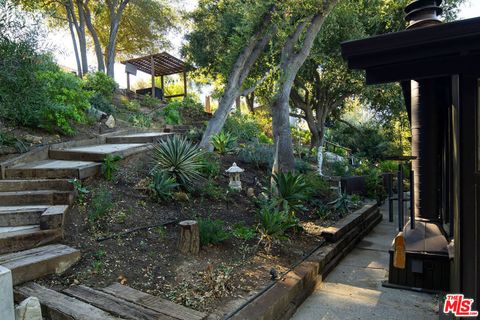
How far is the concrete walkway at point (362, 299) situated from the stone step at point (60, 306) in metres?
1.84

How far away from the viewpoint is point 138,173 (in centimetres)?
537

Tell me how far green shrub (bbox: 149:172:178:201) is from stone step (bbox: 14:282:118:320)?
7.01 feet

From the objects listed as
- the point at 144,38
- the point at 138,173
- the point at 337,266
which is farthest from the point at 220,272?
the point at 144,38

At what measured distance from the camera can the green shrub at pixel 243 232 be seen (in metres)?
4.39

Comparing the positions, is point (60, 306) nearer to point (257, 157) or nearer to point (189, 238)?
point (189, 238)

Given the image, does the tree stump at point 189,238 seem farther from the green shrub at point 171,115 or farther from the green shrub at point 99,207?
the green shrub at point 171,115

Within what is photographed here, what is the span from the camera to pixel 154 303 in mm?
2594

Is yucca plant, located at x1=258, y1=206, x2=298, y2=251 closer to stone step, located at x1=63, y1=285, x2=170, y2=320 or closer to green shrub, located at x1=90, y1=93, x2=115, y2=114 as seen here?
stone step, located at x1=63, y1=285, x2=170, y2=320

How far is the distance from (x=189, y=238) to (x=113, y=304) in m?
1.19

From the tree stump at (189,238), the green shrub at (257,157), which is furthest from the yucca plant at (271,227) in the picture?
the green shrub at (257,157)

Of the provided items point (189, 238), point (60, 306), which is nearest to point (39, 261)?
point (60, 306)

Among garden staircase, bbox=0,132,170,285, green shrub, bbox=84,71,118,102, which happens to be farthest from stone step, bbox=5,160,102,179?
green shrub, bbox=84,71,118,102

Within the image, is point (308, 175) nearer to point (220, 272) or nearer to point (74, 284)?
point (220, 272)

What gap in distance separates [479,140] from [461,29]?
2.24 ft
